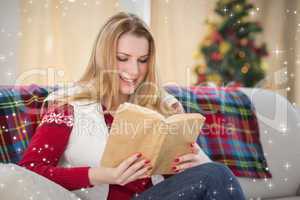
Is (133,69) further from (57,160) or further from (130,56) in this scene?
(57,160)

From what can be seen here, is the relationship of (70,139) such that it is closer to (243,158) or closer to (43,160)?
(43,160)

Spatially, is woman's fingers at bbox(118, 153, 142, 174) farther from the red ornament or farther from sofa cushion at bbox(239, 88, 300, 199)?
the red ornament

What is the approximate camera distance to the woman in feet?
3.97

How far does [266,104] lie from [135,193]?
0.82 m

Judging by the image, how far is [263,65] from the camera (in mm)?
3488

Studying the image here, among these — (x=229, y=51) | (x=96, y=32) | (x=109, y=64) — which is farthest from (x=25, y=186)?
(x=229, y=51)

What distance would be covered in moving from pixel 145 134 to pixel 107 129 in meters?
0.36

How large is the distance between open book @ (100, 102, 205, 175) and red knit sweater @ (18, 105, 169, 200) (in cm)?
12

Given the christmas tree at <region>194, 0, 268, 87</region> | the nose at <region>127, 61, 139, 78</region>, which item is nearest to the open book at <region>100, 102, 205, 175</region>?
the nose at <region>127, 61, 139, 78</region>

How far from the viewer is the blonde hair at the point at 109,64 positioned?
1.45m

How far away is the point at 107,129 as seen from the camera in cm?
148

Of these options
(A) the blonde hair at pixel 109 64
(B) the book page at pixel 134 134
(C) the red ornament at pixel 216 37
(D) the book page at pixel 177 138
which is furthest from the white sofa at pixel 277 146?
(C) the red ornament at pixel 216 37

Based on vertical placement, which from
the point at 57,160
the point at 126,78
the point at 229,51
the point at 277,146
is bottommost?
the point at 277,146

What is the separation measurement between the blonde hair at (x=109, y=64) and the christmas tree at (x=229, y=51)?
1880 mm
